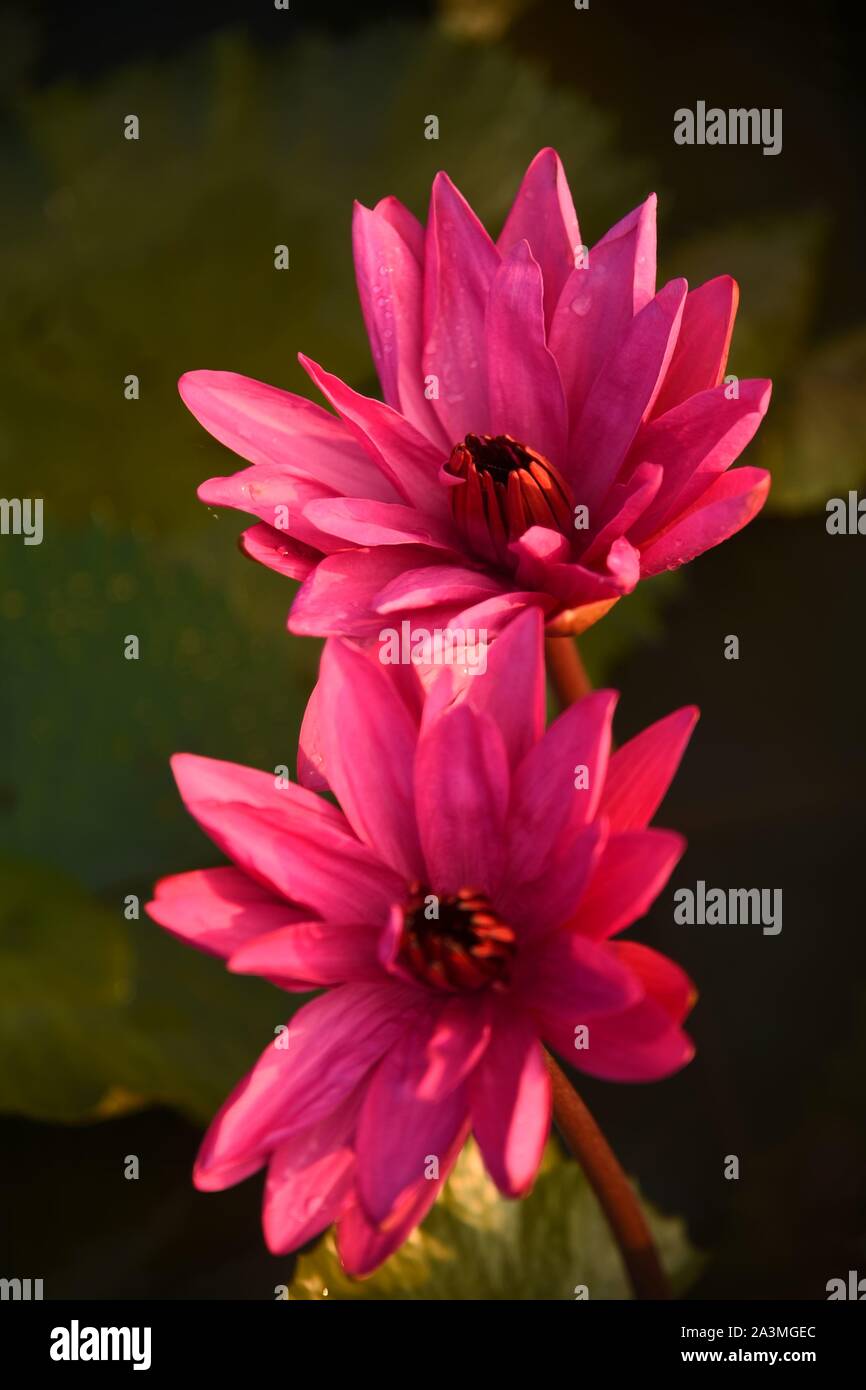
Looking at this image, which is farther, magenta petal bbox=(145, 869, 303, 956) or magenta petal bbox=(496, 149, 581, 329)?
magenta petal bbox=(496, 149, 581, 329)

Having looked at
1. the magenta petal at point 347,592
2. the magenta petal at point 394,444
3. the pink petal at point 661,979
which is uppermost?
the magenta petal at point 394,444

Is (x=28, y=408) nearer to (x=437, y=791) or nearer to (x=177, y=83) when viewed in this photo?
(x=177, y=83)

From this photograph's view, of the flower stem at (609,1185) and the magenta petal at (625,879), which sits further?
the flower stem at (609,1185)

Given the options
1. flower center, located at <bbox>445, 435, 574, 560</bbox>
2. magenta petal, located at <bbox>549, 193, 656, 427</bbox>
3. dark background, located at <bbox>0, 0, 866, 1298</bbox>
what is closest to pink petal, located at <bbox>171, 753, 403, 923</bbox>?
flower center, located at <bbox>445, 435, 574, 560</bbox>

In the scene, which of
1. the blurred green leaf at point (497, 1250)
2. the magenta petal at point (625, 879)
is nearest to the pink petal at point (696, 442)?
the magenta petal at point (625, 879)

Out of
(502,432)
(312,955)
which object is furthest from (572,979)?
(502,432)

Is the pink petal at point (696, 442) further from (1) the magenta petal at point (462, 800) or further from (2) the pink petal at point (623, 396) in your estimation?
(1) the magenta petal at point (462, 800)

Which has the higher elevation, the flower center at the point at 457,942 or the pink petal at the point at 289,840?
the pink petal at the point at 289,840

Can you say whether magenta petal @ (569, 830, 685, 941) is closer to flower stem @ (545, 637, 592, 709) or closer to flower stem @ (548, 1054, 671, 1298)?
flower stem @ (548, 1054, 671, 1298)
